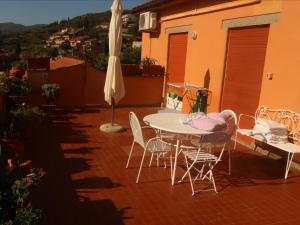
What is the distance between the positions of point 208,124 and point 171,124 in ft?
1.95

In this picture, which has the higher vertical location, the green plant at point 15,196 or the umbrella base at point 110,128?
the green plant at point 15,196

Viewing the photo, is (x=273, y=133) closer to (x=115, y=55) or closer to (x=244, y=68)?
(x=244, y=68)

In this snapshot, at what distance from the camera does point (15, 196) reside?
280cm

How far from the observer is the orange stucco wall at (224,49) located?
19.8ft

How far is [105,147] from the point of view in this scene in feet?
21.4

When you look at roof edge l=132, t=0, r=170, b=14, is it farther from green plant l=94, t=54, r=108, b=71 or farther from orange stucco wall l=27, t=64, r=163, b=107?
orange stucco wall l=27, t=64, r=163, b=107

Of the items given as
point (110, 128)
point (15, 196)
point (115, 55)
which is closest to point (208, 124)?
point (15, 196)

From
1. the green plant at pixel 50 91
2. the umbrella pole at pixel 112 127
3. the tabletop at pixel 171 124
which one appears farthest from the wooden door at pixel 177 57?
the tabletop at pixel 171 124

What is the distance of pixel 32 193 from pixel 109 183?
1.11 m

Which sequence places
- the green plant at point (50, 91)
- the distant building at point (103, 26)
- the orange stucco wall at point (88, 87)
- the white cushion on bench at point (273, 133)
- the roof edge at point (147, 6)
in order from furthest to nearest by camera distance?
the distant building at point (103, 26), the roof edge at point (147, 6), the orange stucco wall at point (88, 87), the green plant at point (50, 91), the white cushion on bench at point (273, 133)

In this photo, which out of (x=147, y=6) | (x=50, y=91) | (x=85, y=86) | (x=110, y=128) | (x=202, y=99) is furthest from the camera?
(x=147, y=6)

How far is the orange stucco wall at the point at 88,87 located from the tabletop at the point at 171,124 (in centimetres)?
551

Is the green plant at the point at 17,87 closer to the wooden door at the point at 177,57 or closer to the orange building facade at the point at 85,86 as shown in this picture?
the orange building facade at the point at 85,86

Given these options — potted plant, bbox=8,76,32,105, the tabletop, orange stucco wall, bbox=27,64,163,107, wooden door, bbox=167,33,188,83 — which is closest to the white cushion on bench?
the tabletop
